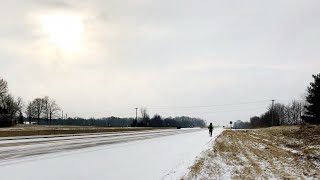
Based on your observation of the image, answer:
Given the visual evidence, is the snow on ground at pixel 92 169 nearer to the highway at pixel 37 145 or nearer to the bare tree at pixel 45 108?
the highway at pixel 37 145

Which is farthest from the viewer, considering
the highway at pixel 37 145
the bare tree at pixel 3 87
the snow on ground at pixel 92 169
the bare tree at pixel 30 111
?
the bare tree at pixel 30 111

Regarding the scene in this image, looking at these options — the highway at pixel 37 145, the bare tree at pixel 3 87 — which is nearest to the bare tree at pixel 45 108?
the bare tree at pixel 3 87

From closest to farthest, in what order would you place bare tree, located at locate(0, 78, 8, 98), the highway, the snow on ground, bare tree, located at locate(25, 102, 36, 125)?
the snow on ground → the highway → bare tree, located at locate(0, 78, 8, 98) → bare tree, located at locate(25, 102, 36, 125)

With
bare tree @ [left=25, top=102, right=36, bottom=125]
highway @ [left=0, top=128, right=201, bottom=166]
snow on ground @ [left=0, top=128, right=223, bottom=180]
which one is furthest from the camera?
bare tree @ [left=25, top=102, right=36, bottom=125]

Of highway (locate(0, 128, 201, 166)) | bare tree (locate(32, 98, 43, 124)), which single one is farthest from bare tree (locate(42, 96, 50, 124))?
highway (locate(0, 128, 201, 166))

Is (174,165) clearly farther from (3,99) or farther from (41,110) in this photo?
(41,110)

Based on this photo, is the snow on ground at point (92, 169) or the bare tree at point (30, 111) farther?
the bare tree at point (30, 111)

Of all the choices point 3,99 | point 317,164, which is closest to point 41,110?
point 3,99

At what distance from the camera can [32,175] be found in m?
13.0

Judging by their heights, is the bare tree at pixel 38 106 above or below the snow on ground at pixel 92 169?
above

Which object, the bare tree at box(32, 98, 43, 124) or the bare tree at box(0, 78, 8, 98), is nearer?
the bare tree at box(0, 78, 8, 98)

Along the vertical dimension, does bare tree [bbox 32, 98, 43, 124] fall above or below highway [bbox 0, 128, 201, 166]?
above

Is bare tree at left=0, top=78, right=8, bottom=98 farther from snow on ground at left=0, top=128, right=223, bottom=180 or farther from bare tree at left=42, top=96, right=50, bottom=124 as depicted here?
snow on ground at left=0, top=128, right=223, bottom=180

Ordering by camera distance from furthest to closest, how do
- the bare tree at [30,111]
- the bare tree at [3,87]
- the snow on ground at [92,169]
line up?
the bare tree at [30,111] → the bare tree at [3,87] → the snow on ground at [92,169]
